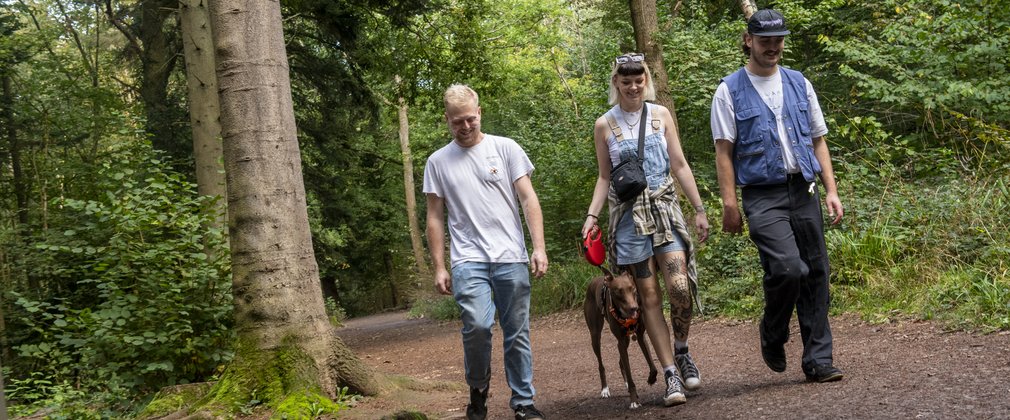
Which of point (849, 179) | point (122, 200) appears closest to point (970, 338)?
point (849, 179)

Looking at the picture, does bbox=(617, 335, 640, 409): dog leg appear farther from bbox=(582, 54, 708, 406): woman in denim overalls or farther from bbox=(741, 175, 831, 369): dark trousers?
bbox=(741, 175, 831, 369): dark trousers

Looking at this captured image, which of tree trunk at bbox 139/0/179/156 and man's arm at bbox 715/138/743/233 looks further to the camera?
tree trunk at bbox 139/0/179/156

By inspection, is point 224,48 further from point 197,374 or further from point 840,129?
point 840,129

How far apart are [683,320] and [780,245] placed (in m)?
0.80

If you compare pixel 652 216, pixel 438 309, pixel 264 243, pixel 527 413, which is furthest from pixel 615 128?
pixel 438 309

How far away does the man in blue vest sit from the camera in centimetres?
546

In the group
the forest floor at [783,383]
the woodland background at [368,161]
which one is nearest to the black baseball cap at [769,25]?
the forest floor at [783,383]

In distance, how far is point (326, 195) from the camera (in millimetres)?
24406

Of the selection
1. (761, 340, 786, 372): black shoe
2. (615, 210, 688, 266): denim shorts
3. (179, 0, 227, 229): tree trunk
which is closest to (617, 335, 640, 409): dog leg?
(615, 210, 688, 266): denim shorts

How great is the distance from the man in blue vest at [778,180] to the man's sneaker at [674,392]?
630 mm

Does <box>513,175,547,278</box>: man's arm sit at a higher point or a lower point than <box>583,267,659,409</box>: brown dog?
higher

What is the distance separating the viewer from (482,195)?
17.6 feet

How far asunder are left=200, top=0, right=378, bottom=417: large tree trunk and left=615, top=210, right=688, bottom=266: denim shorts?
2.32 metres

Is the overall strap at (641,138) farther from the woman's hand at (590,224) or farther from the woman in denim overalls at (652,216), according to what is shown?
the woman's hand at (590,224)
